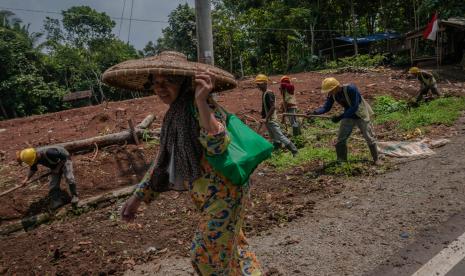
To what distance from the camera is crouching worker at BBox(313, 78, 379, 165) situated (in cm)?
593

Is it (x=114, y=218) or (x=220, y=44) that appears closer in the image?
(x=114, y=218)

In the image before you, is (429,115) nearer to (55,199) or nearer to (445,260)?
(445,260)

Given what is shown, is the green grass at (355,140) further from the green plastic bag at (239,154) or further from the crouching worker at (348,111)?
the green plastic bag at (239,154)

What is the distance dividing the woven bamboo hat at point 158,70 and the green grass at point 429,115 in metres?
7.44

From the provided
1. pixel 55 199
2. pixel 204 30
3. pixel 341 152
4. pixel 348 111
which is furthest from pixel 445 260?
pixel 55 199

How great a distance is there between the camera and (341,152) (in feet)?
21.0

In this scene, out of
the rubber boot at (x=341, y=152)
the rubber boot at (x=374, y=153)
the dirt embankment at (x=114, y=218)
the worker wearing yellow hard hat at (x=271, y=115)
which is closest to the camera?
the dirt embankment at (x=114, y=218)

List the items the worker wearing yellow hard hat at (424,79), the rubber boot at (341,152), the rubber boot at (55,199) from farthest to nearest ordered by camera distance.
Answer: the worker wearing yellow hard hat at (424,79) → the rubber boot at (55,199) → the rubber boot at (341,152)

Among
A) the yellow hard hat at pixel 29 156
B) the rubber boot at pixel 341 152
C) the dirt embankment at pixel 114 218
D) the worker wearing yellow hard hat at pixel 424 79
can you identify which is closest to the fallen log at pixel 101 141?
the dirt embankment at pixel 114 218

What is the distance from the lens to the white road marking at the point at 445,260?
2.94 metres

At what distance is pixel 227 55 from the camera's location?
30.9 metres

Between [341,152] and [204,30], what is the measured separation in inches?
120

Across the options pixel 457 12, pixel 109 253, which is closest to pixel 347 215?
→ pixel 109 253

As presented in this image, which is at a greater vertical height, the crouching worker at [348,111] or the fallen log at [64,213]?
the crouching worker at [348,111]
